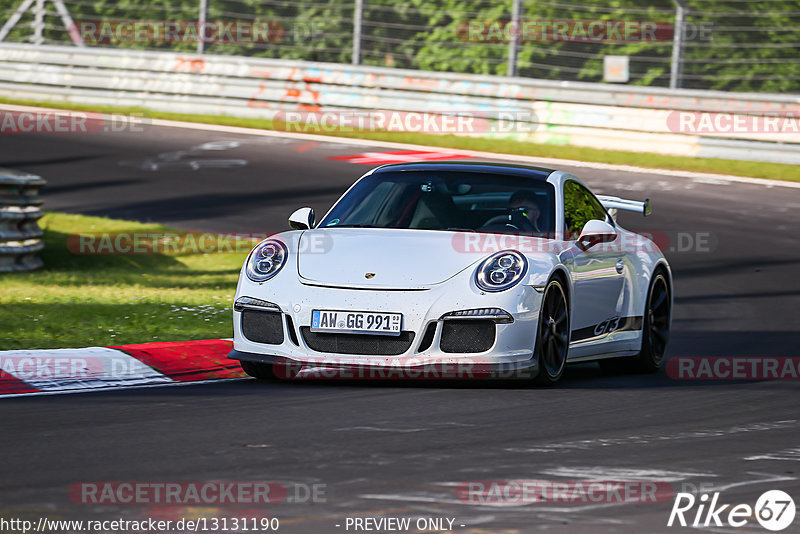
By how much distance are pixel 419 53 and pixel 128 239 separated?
30.4 feet

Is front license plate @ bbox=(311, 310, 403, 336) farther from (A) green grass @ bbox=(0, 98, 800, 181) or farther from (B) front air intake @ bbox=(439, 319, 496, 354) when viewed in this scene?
(A) green grass @ bbox=(0, 98, 800, 181)

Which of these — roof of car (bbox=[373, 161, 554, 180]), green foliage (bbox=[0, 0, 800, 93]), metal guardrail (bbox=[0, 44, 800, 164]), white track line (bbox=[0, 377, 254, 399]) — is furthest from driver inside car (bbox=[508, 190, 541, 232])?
green foliage (bbox=[0, 0, 800, 93])

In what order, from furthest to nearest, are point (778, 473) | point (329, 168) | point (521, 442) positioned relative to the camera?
1. point (329, 168)
2. point (521, 442)
3. point (778, 473)

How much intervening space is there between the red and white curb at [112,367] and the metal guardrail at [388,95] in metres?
12.4

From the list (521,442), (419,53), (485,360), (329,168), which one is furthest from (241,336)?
(419,53)

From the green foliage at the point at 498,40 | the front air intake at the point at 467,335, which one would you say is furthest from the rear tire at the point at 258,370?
the green foliage at the point at 498,40

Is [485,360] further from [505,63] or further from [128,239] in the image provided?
[505,63]

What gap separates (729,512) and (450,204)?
3.90 meters

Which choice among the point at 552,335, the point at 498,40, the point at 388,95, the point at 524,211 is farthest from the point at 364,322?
the point at 498,40

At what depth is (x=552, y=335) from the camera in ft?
25.1

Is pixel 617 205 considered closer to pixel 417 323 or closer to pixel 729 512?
pixel 417 323

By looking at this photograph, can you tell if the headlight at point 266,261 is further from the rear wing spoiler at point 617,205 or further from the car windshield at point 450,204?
the rear wing spoiler at point 617,205

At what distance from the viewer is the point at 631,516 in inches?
184

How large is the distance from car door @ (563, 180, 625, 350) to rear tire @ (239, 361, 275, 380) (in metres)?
1.68
